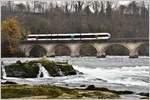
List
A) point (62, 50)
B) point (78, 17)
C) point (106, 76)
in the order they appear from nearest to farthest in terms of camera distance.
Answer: point (106, 76) < point (78, 17) < point (62, 50)

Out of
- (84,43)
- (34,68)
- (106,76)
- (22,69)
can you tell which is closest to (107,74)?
(106,76)

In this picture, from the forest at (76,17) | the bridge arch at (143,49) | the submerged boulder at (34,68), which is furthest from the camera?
the submerged boulder at (34,68)

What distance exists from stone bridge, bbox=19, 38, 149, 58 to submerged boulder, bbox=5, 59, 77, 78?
13cm

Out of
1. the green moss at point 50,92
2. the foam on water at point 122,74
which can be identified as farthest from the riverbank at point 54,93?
the foam on water at point 122,74

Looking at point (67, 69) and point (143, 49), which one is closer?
point (143, 49)

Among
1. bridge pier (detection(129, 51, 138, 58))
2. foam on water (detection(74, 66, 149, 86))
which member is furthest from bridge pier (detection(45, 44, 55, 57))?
bridge pier (detection(129, 51, 138, 58))

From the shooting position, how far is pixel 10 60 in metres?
8.22

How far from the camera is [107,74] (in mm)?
8156

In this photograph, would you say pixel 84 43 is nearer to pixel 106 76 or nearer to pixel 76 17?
pixel 76 17

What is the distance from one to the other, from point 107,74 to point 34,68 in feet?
2.98

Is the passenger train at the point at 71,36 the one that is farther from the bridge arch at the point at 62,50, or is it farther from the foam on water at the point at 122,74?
the foam on water at the point at 122,74

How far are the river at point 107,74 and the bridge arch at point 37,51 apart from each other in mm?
125

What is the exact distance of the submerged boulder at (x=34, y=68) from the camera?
27.0ft

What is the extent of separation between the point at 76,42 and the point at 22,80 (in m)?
0.82
